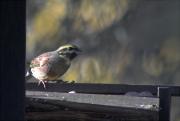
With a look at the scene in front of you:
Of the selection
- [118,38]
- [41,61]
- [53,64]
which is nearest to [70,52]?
[53,64]

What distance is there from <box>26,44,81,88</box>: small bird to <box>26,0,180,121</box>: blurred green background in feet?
10.1

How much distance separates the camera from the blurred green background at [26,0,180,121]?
359 inches

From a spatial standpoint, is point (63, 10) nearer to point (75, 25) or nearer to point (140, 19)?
point (75, 25)

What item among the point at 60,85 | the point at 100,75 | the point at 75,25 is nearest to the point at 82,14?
the point at 75,25

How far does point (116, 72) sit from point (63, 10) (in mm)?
1394

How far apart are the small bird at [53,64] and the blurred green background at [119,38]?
3.07m

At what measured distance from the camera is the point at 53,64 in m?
5.84

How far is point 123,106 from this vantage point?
287cm

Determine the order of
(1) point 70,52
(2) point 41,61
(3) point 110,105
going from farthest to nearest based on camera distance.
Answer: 1. (1) point 70,52
2. (2) point 41,61
3. (3) point 110,105

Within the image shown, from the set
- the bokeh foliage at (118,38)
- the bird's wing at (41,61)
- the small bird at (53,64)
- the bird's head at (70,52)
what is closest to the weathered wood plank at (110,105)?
the small bird at (53,64)

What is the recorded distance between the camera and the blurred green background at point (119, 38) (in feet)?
A: 29.9

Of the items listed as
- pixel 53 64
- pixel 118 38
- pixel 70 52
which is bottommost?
pixel 53 64

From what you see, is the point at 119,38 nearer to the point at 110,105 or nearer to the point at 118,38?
the point at 118,38

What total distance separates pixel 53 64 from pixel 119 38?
149 inches
